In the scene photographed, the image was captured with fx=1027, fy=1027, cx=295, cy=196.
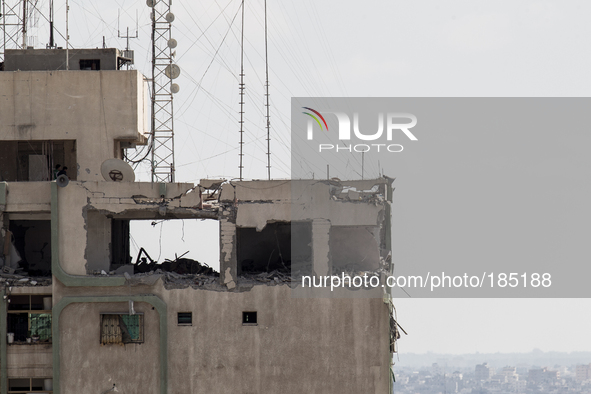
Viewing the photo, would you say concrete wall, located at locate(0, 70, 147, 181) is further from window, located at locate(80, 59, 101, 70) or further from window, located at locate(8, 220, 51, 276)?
window, located at locate(8, 220, 51, 276)

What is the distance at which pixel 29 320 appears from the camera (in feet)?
109

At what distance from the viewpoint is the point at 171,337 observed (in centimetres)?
3253

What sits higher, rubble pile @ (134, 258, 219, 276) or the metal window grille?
rubble pile @ (134, 258, 219, 276)

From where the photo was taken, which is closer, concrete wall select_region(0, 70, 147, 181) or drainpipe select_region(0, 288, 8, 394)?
drainpipe select_region(0, 288, 8, 394)

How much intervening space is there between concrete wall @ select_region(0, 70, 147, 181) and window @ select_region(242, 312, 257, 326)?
24.6ft

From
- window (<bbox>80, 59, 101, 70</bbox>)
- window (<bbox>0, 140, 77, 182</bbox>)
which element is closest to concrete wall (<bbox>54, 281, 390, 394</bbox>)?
window (<bbox>0, 140, 77, 182</bbox>)

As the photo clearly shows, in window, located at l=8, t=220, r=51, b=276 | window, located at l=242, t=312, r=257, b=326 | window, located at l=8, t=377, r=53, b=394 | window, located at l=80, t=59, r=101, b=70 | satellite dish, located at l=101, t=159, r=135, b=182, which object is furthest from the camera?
window, located at l=80, t=59, r=101, b=70

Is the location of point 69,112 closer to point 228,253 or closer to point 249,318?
point 228,253

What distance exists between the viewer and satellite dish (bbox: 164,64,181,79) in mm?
40625

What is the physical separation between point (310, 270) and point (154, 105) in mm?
12521

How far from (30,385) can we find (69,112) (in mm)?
9496

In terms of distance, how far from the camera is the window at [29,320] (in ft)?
108

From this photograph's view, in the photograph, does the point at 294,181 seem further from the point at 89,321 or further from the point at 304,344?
the point at 89,321

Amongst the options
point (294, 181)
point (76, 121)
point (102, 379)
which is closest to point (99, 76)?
point (76, 121)
